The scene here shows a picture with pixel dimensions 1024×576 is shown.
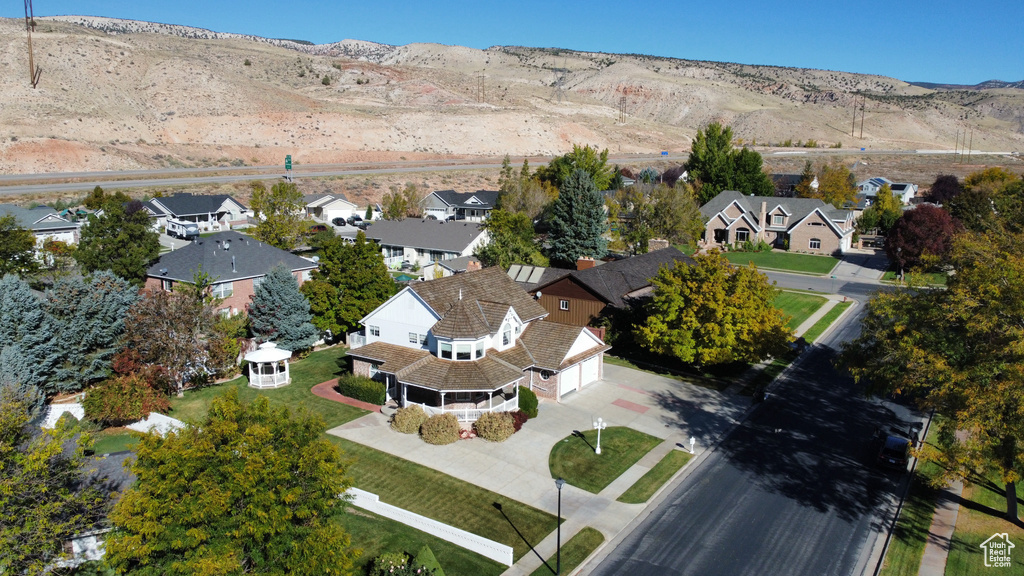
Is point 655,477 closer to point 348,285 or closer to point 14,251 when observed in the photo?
point 348,285

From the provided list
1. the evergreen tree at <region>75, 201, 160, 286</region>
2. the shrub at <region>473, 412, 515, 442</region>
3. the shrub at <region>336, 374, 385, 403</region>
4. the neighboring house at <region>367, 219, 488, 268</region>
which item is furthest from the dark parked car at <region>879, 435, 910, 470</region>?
the evergreen tree at <region>75, 201, 160, 286</region>

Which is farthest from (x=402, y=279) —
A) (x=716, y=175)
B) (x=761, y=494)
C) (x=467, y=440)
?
(x=716, y=175)

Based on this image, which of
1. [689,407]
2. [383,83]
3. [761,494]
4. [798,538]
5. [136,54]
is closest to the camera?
[798,538]

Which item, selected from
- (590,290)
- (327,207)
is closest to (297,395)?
(590,290)

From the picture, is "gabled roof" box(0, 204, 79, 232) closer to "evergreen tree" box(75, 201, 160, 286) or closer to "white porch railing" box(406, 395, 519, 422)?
"evergreen tree" box(75, 201, 160, 286)

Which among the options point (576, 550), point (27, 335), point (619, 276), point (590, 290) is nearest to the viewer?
point (576, 550)

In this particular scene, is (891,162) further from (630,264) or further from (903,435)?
(903,435)
